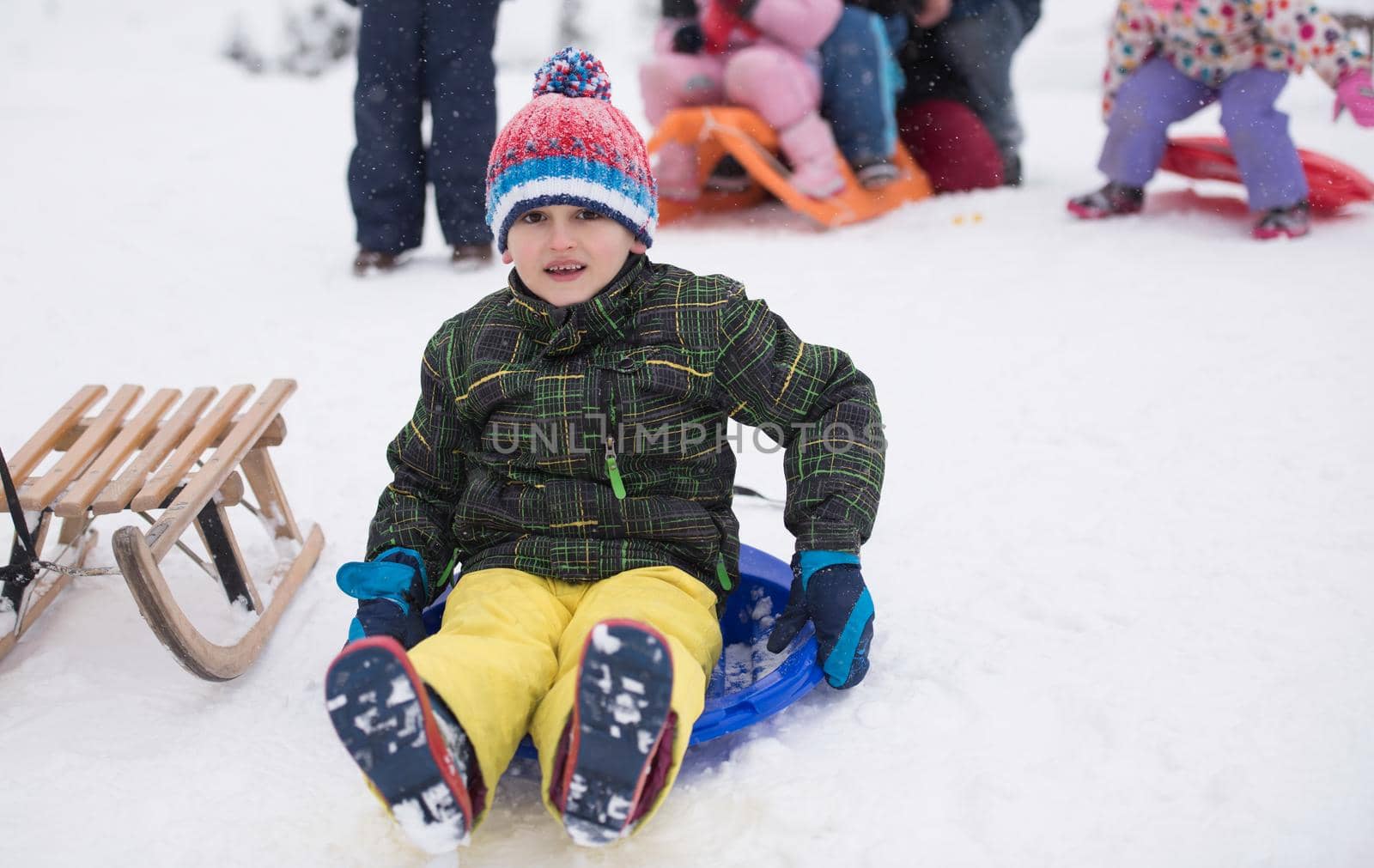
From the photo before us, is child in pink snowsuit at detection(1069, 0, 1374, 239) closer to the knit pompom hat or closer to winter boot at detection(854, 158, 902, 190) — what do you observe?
winter boot at detection(854, 158, 902, 190)

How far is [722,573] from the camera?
159 centimetres

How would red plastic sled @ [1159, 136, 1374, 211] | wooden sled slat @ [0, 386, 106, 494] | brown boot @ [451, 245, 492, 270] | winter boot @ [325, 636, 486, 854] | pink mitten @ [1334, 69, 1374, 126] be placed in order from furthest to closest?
Answer: brown boot @ [451, 245, 492, 270]
red plastic sled @ [1159, 136, 1374, 211]
pink mitten @ [1334, 69, 1374, 126]
wooden sled slat @ [0, 386, 106, 494]
winter boot @ [325, 636, 486, 854]

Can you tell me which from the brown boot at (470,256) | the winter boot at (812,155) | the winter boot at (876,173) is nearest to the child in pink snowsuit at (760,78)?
the winter boot at (812,155)

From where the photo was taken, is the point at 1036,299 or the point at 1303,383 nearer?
the point at 1303,383

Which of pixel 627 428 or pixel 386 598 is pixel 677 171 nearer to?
pixel 627 428

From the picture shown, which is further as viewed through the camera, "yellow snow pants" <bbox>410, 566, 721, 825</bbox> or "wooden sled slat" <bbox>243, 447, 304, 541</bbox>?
"wooden sled slat" <bbox>243, 447, 304, 541</bbox>

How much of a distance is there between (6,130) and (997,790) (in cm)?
589

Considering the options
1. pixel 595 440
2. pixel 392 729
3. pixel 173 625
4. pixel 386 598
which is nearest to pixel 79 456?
pixel 173 625

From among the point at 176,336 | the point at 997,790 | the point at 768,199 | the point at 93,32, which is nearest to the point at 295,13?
the point at 93,32

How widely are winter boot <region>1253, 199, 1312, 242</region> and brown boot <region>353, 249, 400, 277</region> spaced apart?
293cm

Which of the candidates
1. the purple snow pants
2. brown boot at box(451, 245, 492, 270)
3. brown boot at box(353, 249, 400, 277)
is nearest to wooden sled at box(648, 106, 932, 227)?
brown boot at box(451, 245, 492, 270)

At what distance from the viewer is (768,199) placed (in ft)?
15.5

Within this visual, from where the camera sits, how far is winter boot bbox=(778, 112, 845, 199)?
13.2 feet

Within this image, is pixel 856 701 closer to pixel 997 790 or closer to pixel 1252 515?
pixel 997 790
